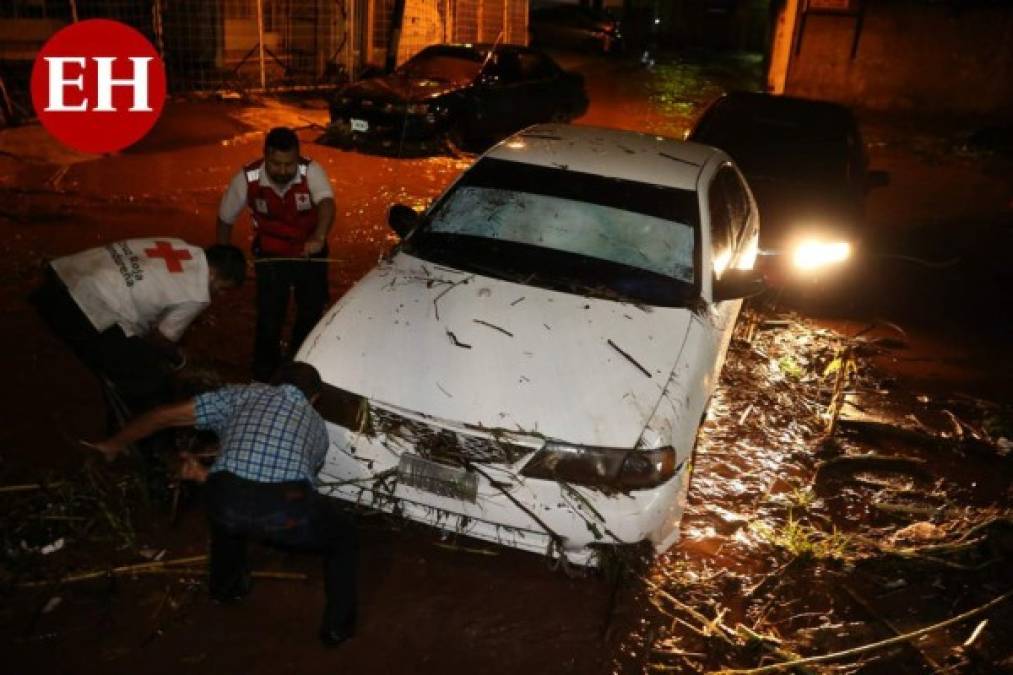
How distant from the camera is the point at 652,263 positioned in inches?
179

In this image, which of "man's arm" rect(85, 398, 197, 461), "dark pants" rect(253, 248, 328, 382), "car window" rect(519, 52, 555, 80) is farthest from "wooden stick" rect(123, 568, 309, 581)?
"car window" rect(519, 52, 555, 80)

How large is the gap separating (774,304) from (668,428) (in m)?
4.22

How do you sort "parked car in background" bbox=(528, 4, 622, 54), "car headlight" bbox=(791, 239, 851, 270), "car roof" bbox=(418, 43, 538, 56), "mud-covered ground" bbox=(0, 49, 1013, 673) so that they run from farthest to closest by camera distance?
"parked car in background" bbox=(528, 4, 622, 54) → "car roof" bbox=(418, 43, 538, 56) → "car headlight" bbox=(791, 239, 851, 270) → "mud-covered ground" bbox=(0, 49, 1013, 673)

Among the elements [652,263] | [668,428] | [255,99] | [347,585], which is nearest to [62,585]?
[347,585]

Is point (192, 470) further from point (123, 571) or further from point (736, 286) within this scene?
point (736, 286)

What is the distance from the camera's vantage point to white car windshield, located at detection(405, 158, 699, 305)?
444 centimetres

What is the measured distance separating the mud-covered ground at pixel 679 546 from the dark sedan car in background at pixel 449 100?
422 centimetres

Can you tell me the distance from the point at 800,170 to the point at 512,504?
556 cm

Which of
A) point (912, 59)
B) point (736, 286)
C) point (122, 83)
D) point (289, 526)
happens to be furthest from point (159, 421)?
point (912, 59)

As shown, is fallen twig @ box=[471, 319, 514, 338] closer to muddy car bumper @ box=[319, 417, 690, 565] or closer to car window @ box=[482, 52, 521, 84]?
muddy car bumper @ box=[319, 417, 690, 565]

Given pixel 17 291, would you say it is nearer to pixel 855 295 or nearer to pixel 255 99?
pixel 855 295

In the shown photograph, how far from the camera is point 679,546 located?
4.23 m

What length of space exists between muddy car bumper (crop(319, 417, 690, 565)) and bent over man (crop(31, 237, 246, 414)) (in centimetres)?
84

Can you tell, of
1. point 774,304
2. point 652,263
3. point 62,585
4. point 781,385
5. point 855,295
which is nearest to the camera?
point 62,585
